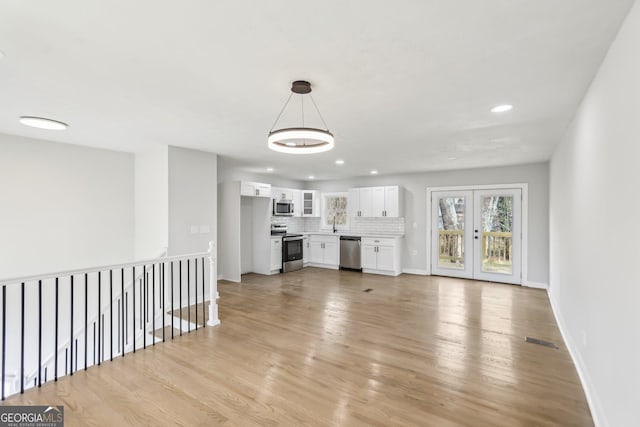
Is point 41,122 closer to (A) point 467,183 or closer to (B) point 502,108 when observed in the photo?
(B) point 502,108

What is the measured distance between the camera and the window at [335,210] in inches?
350

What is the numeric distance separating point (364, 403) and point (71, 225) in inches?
196

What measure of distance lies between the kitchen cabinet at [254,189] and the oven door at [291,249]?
4.49ft

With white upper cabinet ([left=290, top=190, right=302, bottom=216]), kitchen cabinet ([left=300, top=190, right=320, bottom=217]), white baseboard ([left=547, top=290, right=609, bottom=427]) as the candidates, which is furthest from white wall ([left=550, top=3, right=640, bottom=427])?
kitchen cabinet ([left=300, top=190, right=320, bottom=217])

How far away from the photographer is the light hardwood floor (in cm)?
228

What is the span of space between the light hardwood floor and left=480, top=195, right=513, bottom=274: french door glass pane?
2042mm

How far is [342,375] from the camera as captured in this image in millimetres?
2834

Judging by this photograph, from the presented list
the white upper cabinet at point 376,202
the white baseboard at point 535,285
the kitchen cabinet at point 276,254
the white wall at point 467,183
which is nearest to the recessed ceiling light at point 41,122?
the kitchen cabinet at point 276,254

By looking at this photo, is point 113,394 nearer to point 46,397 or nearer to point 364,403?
point 46,397

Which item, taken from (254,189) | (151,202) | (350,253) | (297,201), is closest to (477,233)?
(350,253)

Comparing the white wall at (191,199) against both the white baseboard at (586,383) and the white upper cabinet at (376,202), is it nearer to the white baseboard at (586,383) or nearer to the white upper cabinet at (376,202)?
the white upper cabinet at (376,202)

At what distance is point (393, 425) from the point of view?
2156 mm

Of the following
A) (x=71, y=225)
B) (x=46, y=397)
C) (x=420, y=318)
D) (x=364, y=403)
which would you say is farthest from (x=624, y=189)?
(x=71, y=225)

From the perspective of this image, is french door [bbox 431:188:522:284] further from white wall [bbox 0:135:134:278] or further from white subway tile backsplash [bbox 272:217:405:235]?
white wall [bbox 0:135:134:278]
